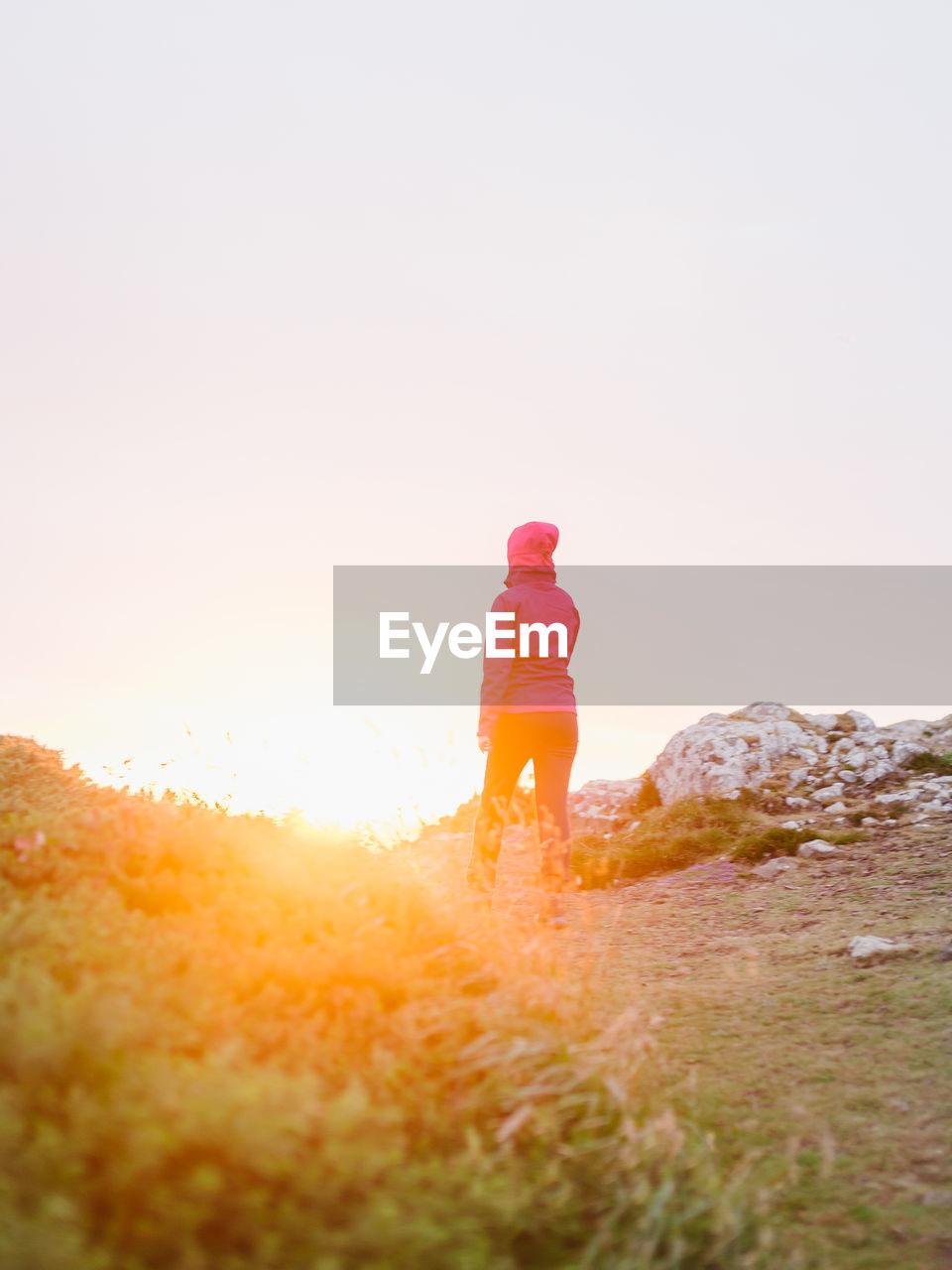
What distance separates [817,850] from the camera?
482 inches

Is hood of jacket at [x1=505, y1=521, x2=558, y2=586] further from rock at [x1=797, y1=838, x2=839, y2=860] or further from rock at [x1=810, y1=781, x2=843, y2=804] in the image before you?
rock at [x1=810, y1=781, x2=843, y2=804]

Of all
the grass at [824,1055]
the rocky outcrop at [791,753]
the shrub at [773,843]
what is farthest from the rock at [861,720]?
the grass at [824,1055]

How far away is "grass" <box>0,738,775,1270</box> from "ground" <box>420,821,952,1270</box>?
0.33 m

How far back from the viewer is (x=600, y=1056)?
425 cm

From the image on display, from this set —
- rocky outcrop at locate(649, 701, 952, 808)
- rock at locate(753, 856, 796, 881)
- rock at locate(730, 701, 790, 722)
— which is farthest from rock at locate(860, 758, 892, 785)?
rock at locate(753, 856, 796, 881)

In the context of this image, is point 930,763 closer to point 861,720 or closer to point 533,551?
point 861,720

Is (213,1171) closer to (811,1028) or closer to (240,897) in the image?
(240,897)

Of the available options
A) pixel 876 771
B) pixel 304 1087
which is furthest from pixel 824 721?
pixel 304 1087

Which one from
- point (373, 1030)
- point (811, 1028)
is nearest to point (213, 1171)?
point (373, 1030)

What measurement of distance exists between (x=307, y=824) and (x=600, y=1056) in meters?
3.71

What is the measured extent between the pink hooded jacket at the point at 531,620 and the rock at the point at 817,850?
502cm

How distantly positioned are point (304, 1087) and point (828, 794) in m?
13.1

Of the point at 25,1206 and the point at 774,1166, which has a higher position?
the point at 25,1206

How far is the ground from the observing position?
13.5 ft
